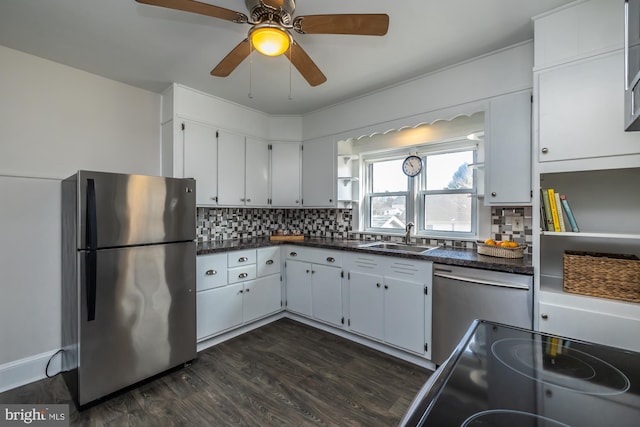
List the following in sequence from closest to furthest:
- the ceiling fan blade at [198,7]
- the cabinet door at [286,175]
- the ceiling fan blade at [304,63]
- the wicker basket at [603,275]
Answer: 1. the ceiling fan blade at [198,7]
2. the wicker basket at [603,275]
3. the ceiling fan blade at [304,63]
4. the cabinet door at [286,175]

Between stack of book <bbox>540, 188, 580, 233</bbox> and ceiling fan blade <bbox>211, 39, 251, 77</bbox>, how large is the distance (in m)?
2.07

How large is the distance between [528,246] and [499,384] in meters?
1.92

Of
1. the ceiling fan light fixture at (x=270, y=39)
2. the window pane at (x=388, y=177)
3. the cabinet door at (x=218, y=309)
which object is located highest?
the ceiling fan light fixture at (x=270, y=39)

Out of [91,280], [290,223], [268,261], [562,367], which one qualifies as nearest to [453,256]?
[562,367]

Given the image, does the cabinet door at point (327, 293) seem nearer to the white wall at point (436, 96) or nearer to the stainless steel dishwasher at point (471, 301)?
the stainless steel dishwasher at point (471, 301)

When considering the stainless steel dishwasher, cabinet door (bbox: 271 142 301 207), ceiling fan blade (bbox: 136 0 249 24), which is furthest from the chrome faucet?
ceiling fan blade (bbox: 136 0 249 24)

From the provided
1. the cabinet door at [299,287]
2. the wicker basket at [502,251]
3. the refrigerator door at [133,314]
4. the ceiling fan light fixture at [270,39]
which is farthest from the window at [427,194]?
the refrigerator door at [133,314]

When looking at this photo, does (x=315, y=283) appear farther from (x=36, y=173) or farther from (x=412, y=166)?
(x=36, y=173)

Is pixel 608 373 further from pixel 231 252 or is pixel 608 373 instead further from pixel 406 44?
pixel 231 252

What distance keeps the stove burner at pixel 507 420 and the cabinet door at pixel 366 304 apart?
190 centimetres

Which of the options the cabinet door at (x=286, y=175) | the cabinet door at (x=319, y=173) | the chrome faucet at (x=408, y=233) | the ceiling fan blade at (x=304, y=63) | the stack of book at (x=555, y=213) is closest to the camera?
the ceiling fan blade at (x=304, y=63)

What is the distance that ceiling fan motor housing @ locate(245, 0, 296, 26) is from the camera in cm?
138

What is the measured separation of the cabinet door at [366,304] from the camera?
2492 millimetres

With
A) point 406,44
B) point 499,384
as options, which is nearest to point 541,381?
point 499,384
